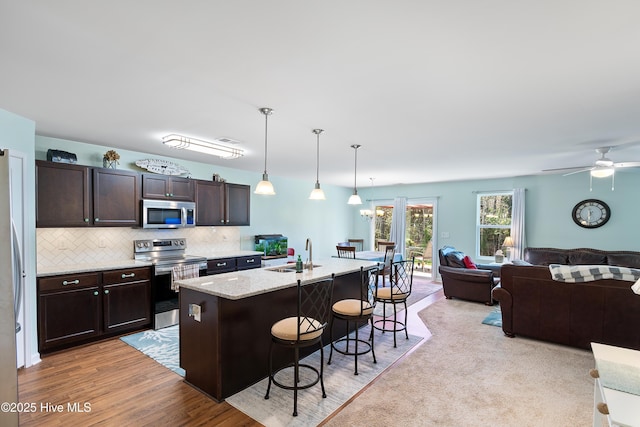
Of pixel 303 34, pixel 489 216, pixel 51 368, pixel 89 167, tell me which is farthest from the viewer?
pixel 489 216

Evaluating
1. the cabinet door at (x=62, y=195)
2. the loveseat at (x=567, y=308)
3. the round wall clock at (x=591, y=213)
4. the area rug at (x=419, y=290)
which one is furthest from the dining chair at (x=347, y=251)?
the round wall clock at (x=591, y=213)

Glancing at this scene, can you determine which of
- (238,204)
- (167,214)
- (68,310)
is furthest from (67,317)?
(238,204)

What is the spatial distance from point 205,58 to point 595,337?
4.87m

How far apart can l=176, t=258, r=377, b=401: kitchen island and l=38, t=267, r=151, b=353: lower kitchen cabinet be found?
1.54 meters

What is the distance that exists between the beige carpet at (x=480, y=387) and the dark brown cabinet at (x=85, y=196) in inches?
146

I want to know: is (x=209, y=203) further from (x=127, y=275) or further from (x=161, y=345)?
(x=161, y=345)

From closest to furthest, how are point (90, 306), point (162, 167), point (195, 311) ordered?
point (195, 311) < point (90, 306) < point (162, 167)

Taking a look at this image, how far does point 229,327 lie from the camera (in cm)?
262

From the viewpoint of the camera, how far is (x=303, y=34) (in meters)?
1.70

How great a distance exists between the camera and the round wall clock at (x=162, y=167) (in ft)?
15.2

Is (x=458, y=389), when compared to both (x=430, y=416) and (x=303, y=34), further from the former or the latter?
(x=303, y=34)

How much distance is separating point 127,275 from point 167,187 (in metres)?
1.40

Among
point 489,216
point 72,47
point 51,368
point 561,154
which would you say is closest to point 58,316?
point 51,368

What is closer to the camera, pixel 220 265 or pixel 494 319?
pixel 494 319
